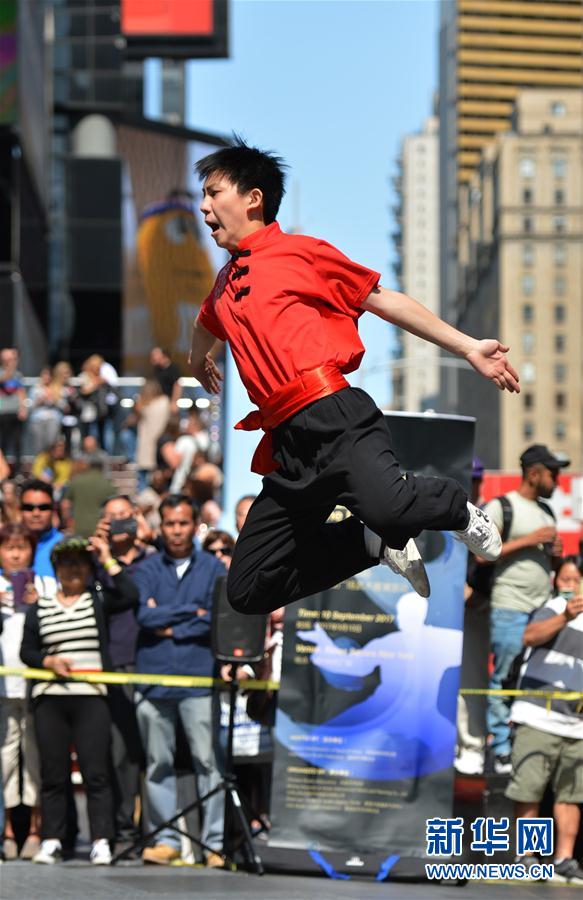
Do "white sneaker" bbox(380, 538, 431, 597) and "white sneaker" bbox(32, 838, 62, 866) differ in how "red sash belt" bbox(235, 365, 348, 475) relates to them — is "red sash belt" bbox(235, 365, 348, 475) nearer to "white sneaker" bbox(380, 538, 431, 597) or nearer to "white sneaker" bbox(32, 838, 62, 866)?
"white sneaker" bbox(380, 538, 431, 597)

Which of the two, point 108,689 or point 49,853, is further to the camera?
point 108,689

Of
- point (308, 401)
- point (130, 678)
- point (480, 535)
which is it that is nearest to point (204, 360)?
point (308, 401)

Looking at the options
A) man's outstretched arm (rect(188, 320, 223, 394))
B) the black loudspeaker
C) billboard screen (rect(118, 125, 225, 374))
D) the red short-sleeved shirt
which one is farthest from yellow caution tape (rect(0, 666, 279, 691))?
billboard screen (rect(118, 125, 225, 374))

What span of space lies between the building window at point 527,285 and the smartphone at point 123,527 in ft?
446

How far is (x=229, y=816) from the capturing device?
9375 millimetres

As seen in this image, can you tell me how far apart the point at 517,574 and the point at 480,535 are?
391 centimetres

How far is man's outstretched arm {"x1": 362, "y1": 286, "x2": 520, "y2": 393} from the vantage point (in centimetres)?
594

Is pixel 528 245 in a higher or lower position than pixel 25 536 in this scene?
higher

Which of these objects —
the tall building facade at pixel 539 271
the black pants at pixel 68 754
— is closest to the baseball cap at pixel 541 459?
the black pants at pixel 68 754

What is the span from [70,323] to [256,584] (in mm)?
36615

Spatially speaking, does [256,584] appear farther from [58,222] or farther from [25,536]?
[58,222]

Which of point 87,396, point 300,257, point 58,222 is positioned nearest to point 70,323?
point 58,222

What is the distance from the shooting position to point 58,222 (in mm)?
42844

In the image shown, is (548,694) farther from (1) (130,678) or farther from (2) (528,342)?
(2) (528,342)
